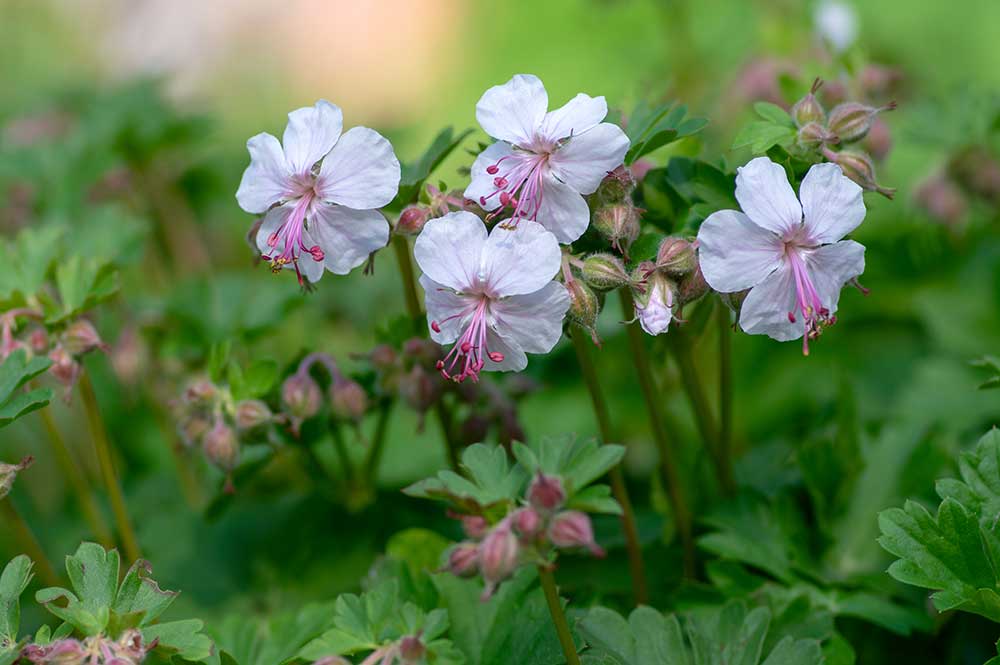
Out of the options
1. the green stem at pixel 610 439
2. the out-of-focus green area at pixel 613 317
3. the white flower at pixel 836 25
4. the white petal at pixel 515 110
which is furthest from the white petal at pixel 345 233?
the white flower at pixel 836 25

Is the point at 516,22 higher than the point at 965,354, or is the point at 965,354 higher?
the point at 516,22

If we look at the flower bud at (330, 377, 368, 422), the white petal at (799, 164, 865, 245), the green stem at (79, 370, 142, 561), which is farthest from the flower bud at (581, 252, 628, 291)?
the green stem at (79, 370, 142, 561)

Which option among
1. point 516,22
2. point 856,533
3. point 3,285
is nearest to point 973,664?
point 856,533

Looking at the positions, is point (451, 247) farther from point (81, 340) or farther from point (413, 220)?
point (81, 340)

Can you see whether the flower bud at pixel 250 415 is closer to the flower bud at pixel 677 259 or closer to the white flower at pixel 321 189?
the white flower at pixel 321 189

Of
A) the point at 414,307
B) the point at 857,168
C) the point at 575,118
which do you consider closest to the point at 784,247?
the point at 857,168

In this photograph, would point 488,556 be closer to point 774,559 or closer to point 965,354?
point 774,559

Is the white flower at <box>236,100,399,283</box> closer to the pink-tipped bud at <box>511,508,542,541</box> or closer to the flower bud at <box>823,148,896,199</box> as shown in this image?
the pink-tipped bud at <box>511,508,542,541</box>
